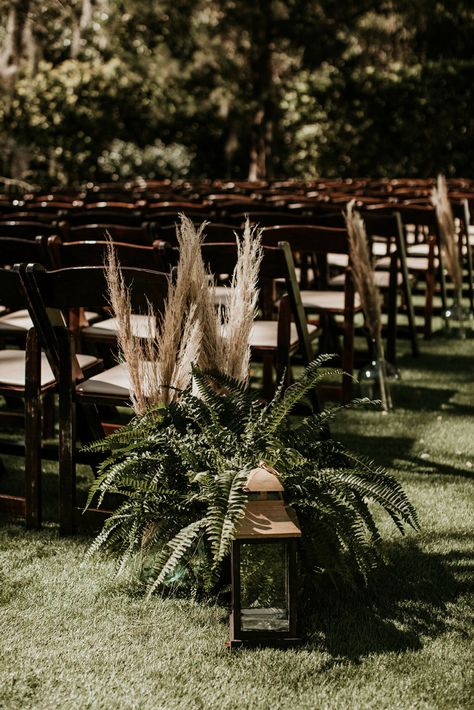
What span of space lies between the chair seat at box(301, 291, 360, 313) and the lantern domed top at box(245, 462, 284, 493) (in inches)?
89.9

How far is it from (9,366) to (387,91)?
14813 mm

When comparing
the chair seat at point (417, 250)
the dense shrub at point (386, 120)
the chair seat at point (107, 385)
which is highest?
the dense shrub at point (386, 120)

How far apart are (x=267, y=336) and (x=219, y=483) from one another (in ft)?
5.20

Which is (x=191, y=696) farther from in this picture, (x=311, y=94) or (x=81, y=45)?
(x=81, y=45)

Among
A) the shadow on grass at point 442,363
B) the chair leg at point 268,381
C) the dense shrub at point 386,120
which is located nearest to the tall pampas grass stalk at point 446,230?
the shadow on grass at point 442,363

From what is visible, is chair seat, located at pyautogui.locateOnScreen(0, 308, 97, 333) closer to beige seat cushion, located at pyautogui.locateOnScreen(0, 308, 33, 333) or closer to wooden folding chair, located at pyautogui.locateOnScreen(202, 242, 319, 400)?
Result: beige seat cushion, located at pyautogui.locateOnScreen(0, 308, 33, 333)

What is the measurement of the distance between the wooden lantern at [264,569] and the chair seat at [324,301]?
229 centimetres

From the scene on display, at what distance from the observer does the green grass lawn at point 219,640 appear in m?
2.11

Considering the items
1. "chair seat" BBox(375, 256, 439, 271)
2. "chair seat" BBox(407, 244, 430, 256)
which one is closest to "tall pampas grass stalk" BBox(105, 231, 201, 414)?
"chair seat" BBox(375, 256, 439, 271)

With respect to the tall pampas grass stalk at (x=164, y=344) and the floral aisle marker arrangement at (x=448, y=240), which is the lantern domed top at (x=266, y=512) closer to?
the tall pampas grass stalk at (x=164, y=344)

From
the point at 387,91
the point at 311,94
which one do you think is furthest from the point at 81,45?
the point at 387,91

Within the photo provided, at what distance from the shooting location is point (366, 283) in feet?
14.0

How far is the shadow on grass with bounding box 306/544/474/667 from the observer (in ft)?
7.60

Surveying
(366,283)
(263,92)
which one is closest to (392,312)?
(366,283)
